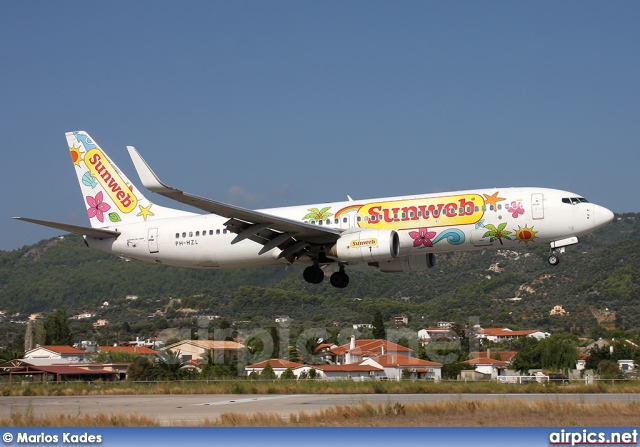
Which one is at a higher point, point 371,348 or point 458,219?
point 458,219

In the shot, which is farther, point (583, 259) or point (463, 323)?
point (583, 259)

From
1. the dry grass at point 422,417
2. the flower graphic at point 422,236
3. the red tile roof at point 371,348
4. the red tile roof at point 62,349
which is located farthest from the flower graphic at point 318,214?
the red tile roof at point 62,349

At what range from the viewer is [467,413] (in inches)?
979

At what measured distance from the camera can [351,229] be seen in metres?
35.6

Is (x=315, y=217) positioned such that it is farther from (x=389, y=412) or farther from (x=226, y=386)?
(x=389, y=412)

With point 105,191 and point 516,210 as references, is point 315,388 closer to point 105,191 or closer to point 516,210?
point 516,210

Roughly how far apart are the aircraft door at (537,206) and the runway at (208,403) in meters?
6.95

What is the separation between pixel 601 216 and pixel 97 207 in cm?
2365

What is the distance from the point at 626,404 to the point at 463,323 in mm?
62221

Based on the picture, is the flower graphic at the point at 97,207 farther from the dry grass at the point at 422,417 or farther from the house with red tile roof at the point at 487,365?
the house with red tile roof at the point at 487,365

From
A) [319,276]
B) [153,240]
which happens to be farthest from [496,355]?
[153,240]

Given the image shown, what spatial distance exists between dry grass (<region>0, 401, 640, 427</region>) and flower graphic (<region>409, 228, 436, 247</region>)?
952 cm

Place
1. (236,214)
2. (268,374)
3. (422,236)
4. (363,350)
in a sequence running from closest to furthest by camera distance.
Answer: (236,214) < (422,236) < (268,374) < (363,350)

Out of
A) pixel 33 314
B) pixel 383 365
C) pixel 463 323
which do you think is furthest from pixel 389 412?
pixel 33 314
